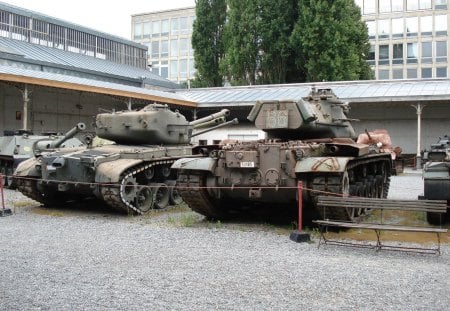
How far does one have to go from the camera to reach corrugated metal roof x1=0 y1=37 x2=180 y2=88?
31.2 m

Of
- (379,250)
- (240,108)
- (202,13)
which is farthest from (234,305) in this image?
(202,13)

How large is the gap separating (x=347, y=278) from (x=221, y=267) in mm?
1577

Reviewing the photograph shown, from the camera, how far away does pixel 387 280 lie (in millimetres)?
6414

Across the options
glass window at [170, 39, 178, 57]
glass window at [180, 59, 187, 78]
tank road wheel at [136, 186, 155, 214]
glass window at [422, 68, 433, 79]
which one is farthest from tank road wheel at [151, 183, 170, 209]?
glass window at [170, 39, 178, 57]

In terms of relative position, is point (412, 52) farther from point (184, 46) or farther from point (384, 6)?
point (184, 46)

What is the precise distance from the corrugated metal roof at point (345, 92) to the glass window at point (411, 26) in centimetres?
2797

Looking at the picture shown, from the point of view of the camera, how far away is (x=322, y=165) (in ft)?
31.1

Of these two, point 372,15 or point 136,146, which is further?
point 372,15

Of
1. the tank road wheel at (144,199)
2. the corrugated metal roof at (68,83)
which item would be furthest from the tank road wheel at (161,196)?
the corrugated metal roof at (68,83)

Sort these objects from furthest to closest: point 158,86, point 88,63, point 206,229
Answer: point 158,86 < point 88,63 < point 206,229

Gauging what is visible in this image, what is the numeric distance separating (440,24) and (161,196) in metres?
48.9

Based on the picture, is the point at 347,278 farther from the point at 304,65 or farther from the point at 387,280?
the point at 304,65

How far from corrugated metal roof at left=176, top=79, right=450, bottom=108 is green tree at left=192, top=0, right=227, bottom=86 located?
23.0ft

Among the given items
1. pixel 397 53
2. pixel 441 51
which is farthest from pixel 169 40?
pixel 441 51
